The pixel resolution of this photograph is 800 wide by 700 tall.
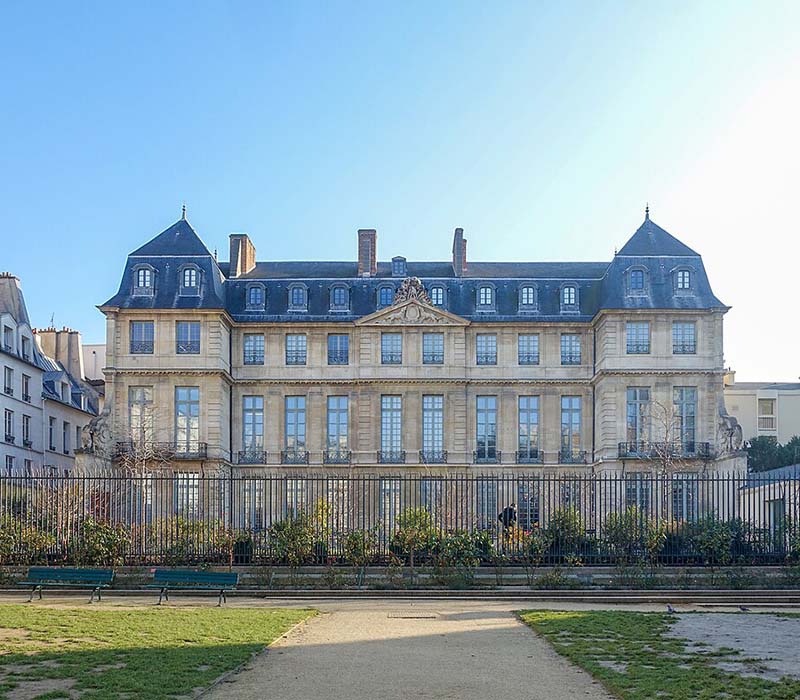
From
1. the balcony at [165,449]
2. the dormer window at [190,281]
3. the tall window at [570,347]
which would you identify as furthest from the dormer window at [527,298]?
the balcony at [165,449]

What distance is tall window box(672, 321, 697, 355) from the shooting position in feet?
146

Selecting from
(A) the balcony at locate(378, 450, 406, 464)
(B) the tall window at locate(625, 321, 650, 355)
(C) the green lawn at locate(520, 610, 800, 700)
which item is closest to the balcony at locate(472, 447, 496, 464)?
(A) the balcony at locate(378, 450, 406, 464)

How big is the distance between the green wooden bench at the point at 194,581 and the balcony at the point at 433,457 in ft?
76.5

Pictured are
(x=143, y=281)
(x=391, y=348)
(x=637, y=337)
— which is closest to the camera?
(x=637, y=337)

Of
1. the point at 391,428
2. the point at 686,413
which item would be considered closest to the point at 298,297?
the point at 391,428

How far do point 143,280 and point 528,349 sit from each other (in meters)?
16.5

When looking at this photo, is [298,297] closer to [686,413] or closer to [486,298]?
[486,298]

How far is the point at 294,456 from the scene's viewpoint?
4569 cm

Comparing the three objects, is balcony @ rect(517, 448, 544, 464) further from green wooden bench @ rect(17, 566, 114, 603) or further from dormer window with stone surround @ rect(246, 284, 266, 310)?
green wooden bench @ rect(17, 566, 114, 603)

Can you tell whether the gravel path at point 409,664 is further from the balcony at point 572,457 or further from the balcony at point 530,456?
the balcony at point 572,457

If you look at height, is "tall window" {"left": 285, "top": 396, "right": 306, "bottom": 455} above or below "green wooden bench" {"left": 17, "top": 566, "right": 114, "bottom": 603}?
above

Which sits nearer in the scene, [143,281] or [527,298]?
[143,281]

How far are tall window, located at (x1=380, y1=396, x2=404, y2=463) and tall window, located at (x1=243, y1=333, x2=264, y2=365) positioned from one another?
5607 mm

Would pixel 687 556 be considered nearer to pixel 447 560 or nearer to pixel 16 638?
pixel 447 560
